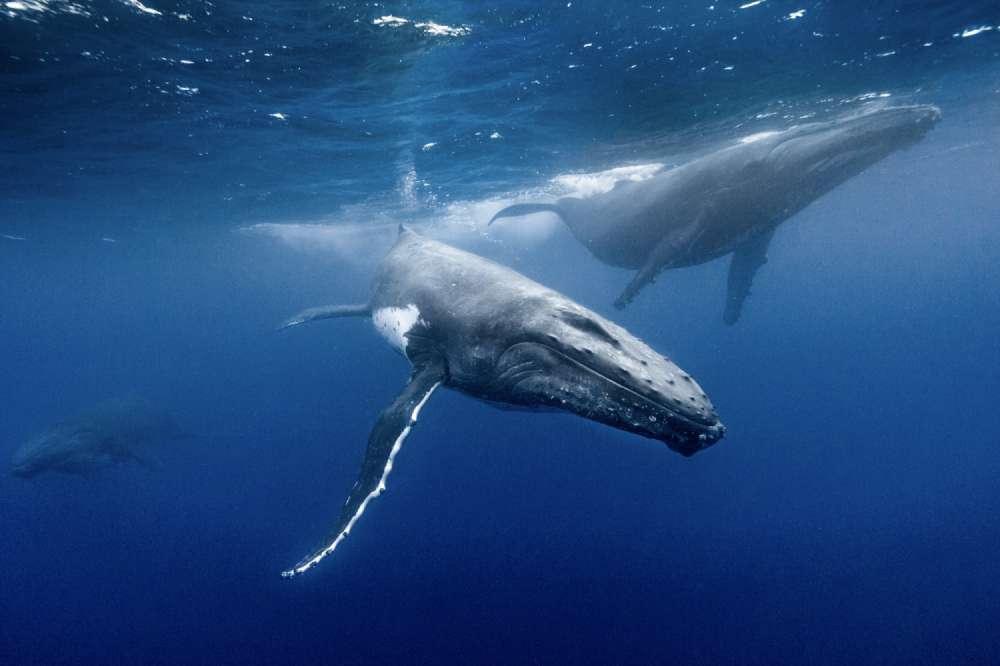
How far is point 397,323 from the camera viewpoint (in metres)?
8.43

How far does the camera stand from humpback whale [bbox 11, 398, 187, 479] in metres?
15.9

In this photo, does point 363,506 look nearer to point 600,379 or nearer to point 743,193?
point 600,379

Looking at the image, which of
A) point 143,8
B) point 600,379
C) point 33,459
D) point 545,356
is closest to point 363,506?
point 545,356

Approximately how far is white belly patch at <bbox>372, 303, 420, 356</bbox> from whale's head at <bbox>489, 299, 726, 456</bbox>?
8.92 ft

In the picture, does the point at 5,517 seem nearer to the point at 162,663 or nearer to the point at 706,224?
the point at 162,663

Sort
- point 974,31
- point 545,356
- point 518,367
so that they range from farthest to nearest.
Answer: point 974,31
point 518,367
point 545,356

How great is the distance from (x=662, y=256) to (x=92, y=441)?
1953cm

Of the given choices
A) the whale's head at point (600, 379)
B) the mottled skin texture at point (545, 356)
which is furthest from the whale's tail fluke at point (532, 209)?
the whale's head at point (600, 379)

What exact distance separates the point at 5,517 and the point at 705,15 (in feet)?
130

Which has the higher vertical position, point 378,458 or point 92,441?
point 378,458

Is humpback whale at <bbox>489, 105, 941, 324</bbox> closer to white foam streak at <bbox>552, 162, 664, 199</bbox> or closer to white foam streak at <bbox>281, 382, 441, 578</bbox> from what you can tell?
white foam streak at <bbox>281, 382, 441, 578</bbox>

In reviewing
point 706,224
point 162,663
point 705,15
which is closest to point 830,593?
point 706,224

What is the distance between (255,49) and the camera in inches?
406

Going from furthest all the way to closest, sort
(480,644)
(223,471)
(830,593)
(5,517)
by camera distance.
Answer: (223,471) → (5,517) → (830,593) → (480,644)
